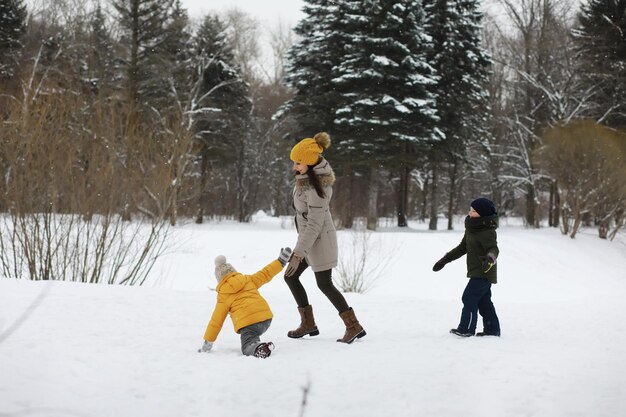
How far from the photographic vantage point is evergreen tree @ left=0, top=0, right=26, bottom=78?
87.9 feet

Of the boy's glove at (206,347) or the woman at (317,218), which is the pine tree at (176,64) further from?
the boy's glove at (206,347)

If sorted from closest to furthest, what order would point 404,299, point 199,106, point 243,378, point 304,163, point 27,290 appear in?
point 243,378
point 304,163
point 27,290
point 404,299
point 199,106

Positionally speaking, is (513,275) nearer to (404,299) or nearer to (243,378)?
(404,299)

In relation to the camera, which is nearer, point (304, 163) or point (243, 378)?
point (243, 378)

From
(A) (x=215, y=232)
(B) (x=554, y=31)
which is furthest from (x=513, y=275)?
(B) (x=554, y=31)

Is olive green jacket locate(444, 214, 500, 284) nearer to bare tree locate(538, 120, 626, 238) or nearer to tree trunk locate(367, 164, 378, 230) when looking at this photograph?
tree trunk locate(367, 164, 378, 230)

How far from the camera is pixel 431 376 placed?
3.79 m

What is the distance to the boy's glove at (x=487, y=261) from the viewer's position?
Result: 498 cm

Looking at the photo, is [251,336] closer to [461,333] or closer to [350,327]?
[350,327]

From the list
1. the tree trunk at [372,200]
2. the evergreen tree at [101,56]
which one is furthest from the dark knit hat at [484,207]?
the evergreen tree at [101,56]

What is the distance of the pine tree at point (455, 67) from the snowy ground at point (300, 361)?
1645cm

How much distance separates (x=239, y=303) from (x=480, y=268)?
2391 millimetres

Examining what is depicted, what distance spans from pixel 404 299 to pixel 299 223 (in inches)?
129

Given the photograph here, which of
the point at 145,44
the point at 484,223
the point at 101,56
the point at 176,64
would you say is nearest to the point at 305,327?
the point at 484,223
